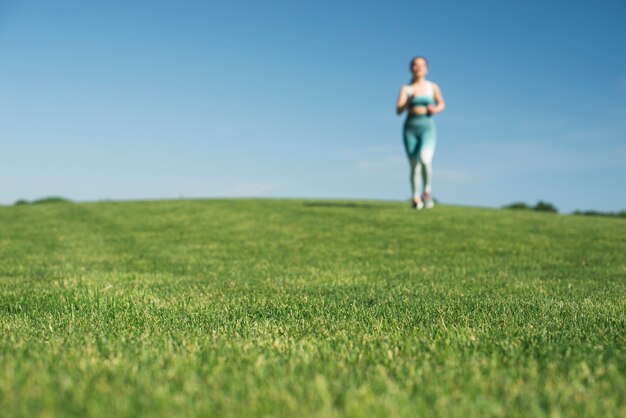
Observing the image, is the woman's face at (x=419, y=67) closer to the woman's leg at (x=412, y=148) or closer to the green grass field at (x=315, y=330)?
the woman's leg at (x=412, y=148)

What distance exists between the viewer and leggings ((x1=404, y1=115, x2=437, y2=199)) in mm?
19672

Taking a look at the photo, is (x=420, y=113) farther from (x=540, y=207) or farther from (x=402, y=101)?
(x=540, y=207)

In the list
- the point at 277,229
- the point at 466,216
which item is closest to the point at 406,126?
the point at 466,216

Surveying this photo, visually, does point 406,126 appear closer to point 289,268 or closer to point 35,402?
point 289,268

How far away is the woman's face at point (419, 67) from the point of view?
19.7 m

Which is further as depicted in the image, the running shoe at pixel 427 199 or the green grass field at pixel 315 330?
the running shoe at pixel 427 199

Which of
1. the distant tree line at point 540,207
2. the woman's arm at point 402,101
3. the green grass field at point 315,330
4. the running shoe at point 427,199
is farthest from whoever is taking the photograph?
the distant tree line at point 540,207

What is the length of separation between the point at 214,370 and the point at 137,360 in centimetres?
59

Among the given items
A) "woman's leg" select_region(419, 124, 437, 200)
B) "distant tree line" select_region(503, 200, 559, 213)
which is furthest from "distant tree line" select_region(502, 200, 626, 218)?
"woman's leg" select_region(419, 124, 437, 200)

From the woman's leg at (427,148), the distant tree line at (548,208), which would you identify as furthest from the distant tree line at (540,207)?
the woman's leg at (427,148)

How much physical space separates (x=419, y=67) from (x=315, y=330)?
16.1 meters

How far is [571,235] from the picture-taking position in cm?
1638

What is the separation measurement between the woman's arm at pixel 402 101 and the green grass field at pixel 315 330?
6521 mm

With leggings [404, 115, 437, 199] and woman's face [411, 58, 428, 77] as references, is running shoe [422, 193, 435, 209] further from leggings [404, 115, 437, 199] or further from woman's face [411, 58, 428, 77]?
woman's face [411, 58, 428, 77]
